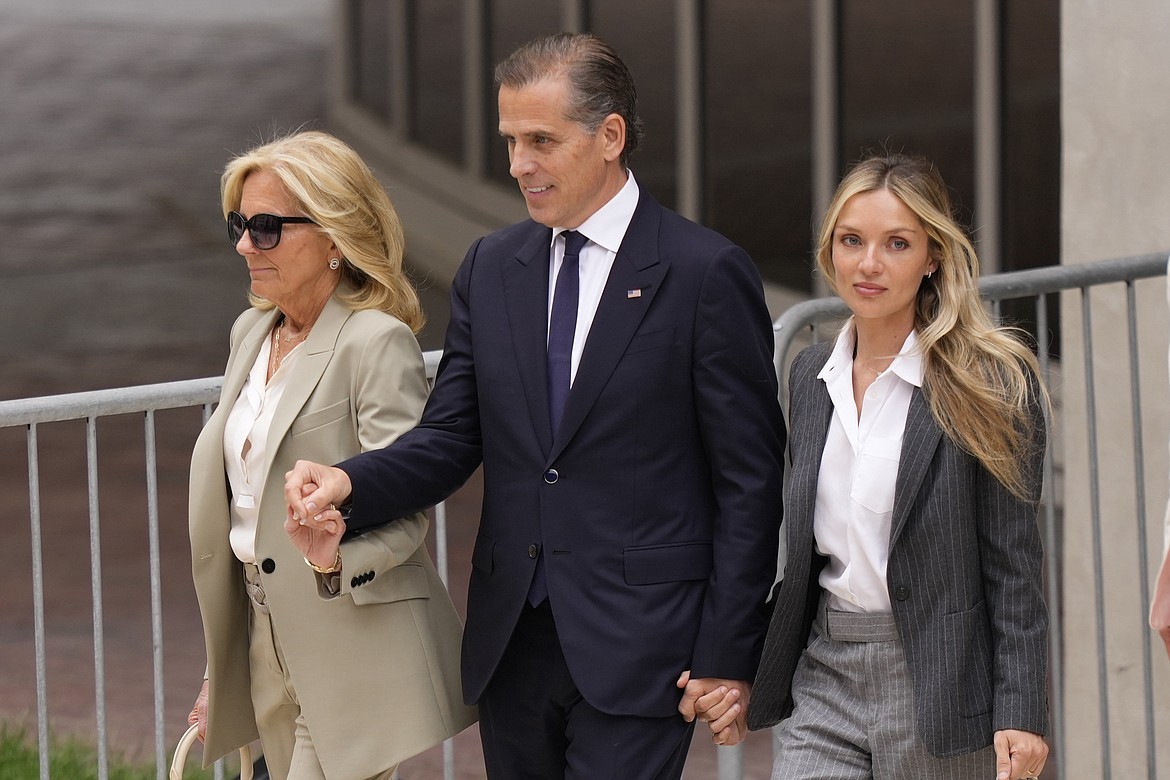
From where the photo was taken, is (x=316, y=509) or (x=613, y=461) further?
(x=613, y=461)

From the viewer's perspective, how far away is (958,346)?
2.81 m

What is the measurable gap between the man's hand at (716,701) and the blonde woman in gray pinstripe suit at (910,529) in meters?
0.01

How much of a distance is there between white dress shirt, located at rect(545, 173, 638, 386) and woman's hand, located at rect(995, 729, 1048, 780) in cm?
94

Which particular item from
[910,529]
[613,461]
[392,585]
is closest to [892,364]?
[910,529]

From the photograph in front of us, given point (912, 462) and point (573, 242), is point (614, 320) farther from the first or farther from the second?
point (912, 462)

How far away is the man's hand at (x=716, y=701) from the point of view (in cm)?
278

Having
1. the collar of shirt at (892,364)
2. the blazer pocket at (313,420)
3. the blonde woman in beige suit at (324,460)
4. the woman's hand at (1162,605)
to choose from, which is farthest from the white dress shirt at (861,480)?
the blazer pocket at (313,420)

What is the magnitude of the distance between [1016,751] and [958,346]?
2.20 feet

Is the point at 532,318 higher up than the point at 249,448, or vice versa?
the point at 532,318

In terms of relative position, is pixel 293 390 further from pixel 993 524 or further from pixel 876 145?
pixel 876 145

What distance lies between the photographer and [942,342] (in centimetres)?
282

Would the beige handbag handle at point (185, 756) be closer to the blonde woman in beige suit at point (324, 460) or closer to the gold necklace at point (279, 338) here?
the blonde woman in beige suit at point (324, 460)

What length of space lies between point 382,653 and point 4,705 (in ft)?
14.7

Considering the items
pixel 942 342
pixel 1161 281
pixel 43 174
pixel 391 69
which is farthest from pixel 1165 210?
pixel 43 174
